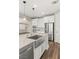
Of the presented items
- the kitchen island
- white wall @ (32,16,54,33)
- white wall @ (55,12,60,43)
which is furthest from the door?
the kitchen island

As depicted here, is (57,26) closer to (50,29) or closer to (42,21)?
(50,29)

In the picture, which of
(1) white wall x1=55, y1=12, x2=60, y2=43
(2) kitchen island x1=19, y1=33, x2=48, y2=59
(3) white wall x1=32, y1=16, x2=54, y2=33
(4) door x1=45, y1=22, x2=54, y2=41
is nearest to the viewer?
(2) kitchen island x1=19, y1=33, x2=48, y2=59

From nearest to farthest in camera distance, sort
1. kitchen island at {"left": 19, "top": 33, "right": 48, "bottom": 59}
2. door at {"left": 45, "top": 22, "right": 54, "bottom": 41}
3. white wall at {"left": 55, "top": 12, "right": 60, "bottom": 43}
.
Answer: kitchen island at {"left": 19, "top": 33, "right": 48, "bottom": 59}
white wall at {"left": 55, "top": 12, "right": 60, "bottom": 43}
door at {"left": 45, "top": 22, "right": 54, "bottom": 41}

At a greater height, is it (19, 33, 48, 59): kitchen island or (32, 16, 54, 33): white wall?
(32, 16, 54, 33): white wall

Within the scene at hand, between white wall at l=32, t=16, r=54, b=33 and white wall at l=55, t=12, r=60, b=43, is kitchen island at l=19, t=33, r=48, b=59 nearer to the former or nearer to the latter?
white wall at l=55, t=12, r=60, b=43

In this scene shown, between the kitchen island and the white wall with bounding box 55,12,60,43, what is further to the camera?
the white wall with bounding box 55,12,60,43

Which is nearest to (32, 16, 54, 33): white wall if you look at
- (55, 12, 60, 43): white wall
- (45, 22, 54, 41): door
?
(45, 22, 54, 41): door

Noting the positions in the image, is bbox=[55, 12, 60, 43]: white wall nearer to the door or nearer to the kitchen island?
the door

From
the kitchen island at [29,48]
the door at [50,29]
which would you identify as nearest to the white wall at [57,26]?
the door at [50,29]

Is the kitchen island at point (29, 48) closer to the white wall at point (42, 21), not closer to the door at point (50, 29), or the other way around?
the door at point (50, 29)

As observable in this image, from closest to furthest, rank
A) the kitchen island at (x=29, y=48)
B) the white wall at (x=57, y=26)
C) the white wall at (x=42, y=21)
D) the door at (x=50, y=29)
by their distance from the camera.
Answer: the kitchen island at (x=29, y=48), the white wall at (x=57, y=26), the door at (x=50, y=29), the white wall at (x=42, y=21)

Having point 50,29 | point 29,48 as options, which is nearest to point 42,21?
point 50,29
